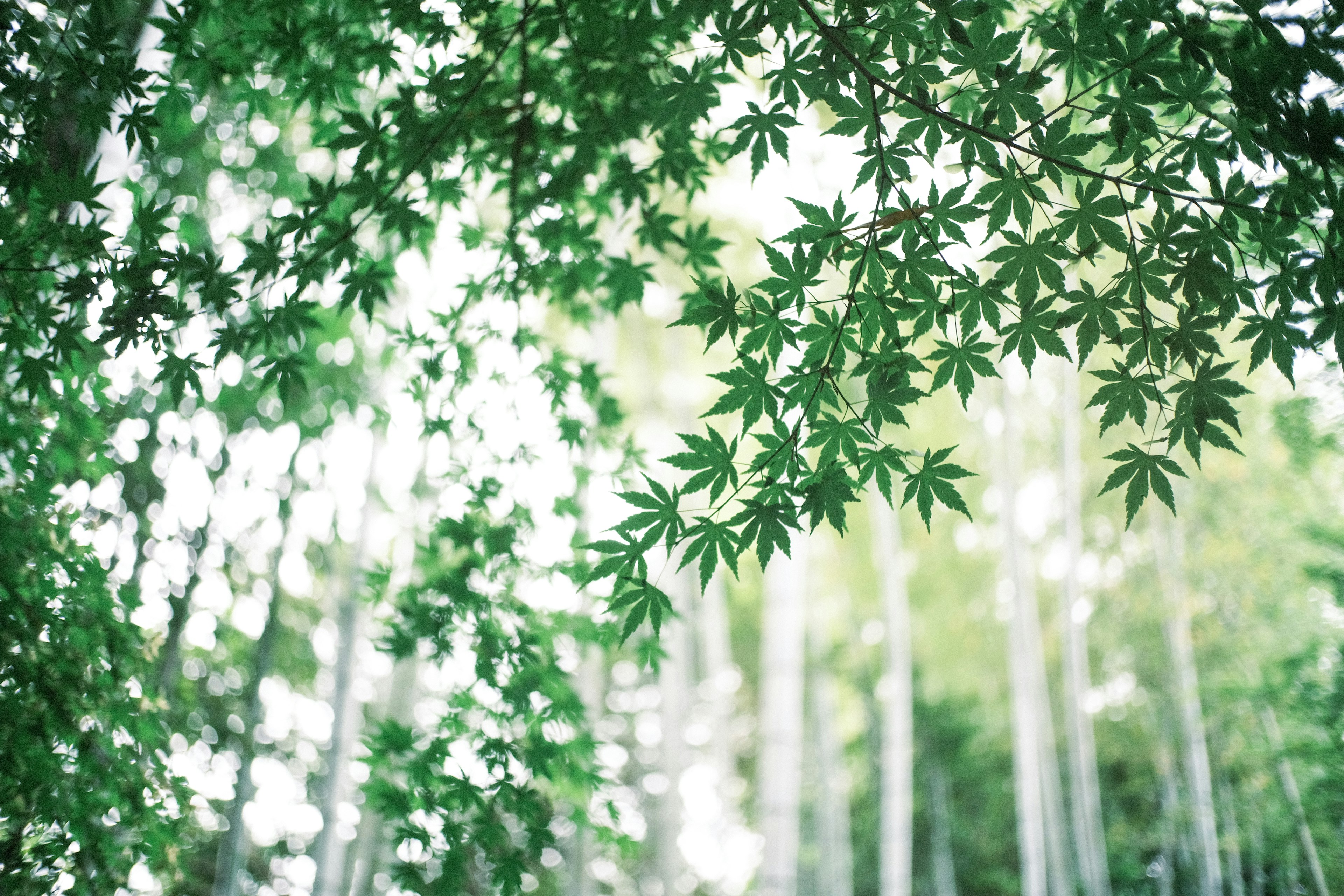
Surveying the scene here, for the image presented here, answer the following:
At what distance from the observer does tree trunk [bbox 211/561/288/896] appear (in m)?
4.02

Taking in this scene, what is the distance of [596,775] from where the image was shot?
6.63ft

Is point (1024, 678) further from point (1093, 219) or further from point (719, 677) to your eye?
point (1093, 219)

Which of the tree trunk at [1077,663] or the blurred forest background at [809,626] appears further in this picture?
the tree trunk at [1077,663]

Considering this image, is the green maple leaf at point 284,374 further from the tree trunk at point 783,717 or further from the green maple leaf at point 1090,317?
the tree trunk at point 783,717

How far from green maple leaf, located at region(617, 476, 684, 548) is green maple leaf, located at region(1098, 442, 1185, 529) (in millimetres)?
587

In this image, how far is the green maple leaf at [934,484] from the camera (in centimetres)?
112

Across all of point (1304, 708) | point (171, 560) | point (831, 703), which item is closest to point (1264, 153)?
point (1304, 708)

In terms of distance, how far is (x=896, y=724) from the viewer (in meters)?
5.29

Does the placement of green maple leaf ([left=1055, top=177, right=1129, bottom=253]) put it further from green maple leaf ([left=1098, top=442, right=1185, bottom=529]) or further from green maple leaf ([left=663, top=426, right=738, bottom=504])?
green maple leaf ([left=663, top=426, right=738, bottom=504])

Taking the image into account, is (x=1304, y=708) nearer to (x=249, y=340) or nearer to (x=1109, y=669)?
(x=1109, y=669)

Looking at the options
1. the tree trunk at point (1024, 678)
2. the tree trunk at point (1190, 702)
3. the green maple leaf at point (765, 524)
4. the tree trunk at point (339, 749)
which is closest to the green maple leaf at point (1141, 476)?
the green maple leaf at point (765, 524)

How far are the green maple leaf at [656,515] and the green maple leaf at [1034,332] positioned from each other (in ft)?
1.75

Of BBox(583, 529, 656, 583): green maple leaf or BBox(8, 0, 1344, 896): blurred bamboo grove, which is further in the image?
BBox(8, 0, 1344, 896): blurred bamboo grove

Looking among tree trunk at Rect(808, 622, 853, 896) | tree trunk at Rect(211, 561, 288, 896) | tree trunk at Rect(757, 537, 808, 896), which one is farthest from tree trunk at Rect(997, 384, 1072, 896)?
tree trunk at Rect(211, 561, 288, 896)
